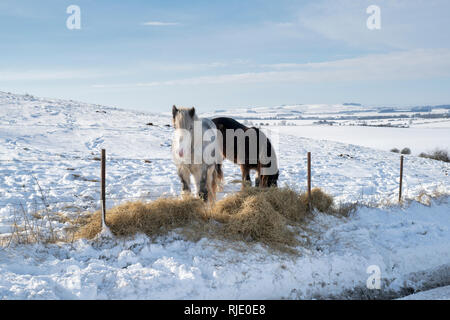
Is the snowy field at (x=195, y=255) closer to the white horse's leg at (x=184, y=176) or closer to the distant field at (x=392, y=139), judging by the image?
the white horse's leg at (x=184, y=176)

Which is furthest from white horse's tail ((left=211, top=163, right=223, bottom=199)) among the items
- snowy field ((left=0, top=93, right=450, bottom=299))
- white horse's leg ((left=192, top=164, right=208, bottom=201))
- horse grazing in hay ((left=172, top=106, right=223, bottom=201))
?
snowy field ((left=0, top=93, right=450, bottom=299))

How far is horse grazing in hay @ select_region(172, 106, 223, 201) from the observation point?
5.15 m

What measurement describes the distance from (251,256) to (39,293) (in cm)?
255

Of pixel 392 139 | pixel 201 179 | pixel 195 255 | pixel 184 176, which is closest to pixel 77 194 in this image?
pixel 184 176

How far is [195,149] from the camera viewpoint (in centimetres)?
531

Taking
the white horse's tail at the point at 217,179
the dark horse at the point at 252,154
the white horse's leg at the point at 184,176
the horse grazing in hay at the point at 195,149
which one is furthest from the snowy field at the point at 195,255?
the white horse's tail at the point at 217,179

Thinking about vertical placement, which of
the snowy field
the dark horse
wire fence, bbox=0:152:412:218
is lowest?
the snowy field

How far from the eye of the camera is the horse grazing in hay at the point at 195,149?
5.15 metres

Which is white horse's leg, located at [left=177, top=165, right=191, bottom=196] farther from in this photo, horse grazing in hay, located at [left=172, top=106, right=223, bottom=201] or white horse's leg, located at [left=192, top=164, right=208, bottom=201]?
white horse's leg, located at [left=192, top=164, right=208, bottom=201]

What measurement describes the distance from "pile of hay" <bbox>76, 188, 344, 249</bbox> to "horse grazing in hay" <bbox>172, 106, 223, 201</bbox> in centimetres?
32

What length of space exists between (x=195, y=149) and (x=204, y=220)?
113 centimetres

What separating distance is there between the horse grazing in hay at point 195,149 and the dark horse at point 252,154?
82 cm

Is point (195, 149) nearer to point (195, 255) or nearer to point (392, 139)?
point (195, 255)
